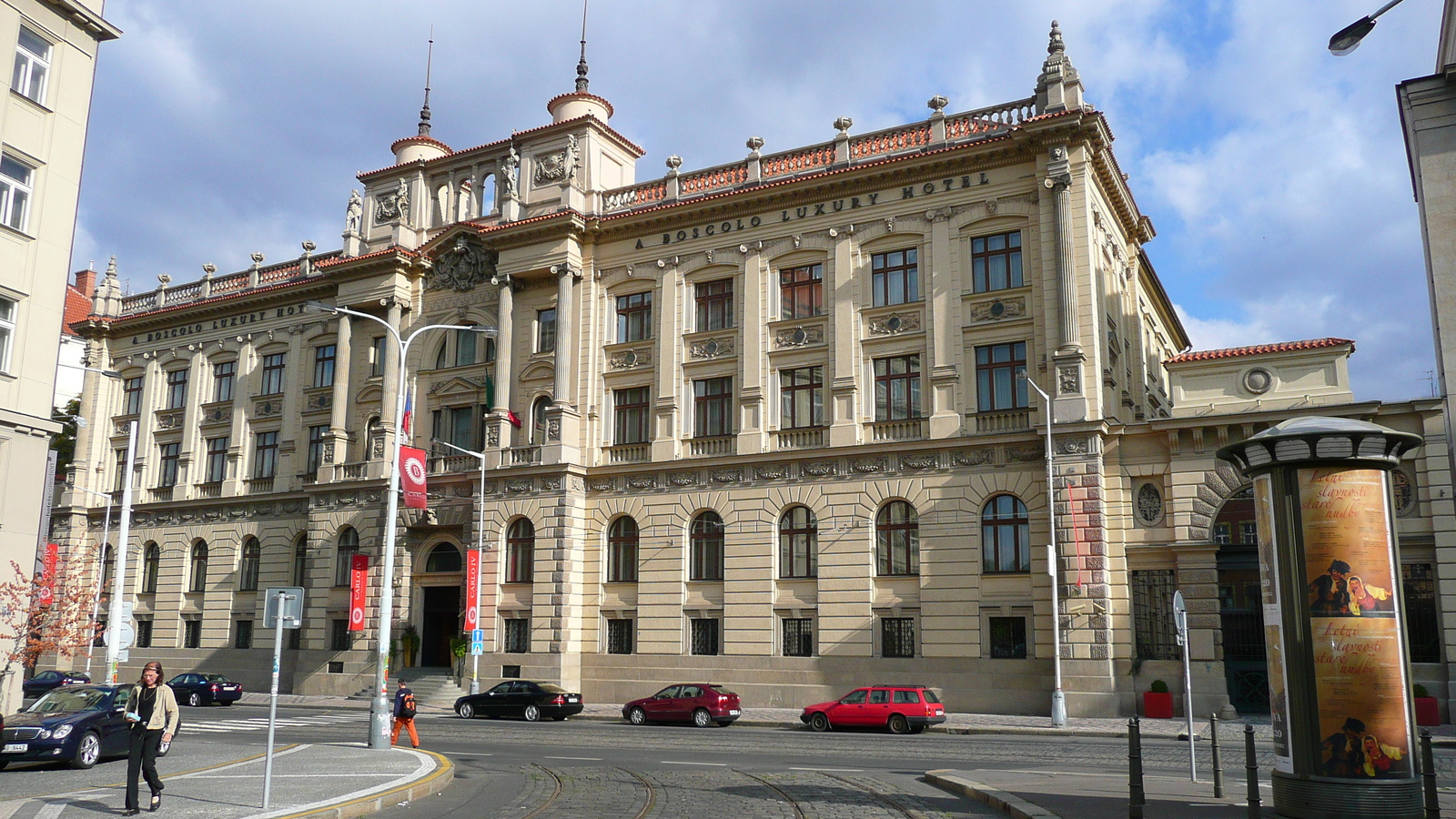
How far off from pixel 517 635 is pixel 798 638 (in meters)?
11.4

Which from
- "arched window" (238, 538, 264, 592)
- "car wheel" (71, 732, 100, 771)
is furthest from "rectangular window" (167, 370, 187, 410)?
"car wheel" (71, 732, 100, 771)

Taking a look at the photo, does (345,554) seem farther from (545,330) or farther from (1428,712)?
(1428,712)

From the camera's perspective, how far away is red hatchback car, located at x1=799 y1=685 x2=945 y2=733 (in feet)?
92.1

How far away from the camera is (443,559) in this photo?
4503cm

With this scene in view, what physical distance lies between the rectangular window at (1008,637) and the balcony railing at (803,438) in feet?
27.1

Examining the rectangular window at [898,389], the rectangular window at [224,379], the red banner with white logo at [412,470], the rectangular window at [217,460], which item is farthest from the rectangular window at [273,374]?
the rectangular window at [898,389]

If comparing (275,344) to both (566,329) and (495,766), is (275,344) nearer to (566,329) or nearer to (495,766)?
(566,329)

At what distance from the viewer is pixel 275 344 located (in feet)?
173

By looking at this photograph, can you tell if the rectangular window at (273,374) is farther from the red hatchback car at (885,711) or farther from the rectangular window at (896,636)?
the red hatchback car at (885,711)

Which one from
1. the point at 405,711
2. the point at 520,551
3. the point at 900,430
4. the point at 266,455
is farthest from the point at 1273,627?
the point at 266,455

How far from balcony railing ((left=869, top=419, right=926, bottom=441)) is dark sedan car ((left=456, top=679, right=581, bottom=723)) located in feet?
42.6

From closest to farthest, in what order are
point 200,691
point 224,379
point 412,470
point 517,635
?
point 412,470, point 200,691, point 517,635, point 224,379

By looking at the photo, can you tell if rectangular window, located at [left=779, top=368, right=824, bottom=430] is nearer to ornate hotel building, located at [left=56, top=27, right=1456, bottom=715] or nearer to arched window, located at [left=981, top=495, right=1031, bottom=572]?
ornate hotel building, located at [left=56, top=27, right=1456, bottom=715]

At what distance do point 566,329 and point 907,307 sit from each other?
13.5m
